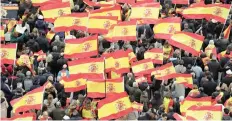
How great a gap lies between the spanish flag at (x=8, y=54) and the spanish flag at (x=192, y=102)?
6.28 m

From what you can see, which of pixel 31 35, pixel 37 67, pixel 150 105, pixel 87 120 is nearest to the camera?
pixel 87 120

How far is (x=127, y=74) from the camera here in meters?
35.8

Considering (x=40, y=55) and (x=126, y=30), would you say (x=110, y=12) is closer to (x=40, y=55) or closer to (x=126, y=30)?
(x=126, y=30)

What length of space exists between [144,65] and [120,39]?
75.7 inches

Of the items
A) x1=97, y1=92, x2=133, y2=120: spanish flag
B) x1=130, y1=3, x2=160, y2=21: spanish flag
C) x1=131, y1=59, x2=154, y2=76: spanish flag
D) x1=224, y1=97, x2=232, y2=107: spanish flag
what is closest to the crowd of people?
x1=224, y1=97, x2=232, y2=107: spanish flag

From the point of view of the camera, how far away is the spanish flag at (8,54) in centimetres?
3534

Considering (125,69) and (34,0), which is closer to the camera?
(125,69)

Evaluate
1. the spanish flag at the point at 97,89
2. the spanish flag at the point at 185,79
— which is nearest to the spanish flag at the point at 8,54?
the spanish flag at the point at 97,89

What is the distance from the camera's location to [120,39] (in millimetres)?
37312

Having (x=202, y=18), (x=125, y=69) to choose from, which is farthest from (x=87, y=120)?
(x=202, y=18)

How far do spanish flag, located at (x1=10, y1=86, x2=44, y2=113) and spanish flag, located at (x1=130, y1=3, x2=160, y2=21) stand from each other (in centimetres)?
746

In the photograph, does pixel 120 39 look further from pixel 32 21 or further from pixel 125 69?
pixel 32 21

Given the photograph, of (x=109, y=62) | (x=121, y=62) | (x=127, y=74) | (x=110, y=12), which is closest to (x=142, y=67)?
(x=127, y=74)

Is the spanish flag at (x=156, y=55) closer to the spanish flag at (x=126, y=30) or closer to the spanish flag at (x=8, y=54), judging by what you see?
the spanish flag at (x=126, y=30)
